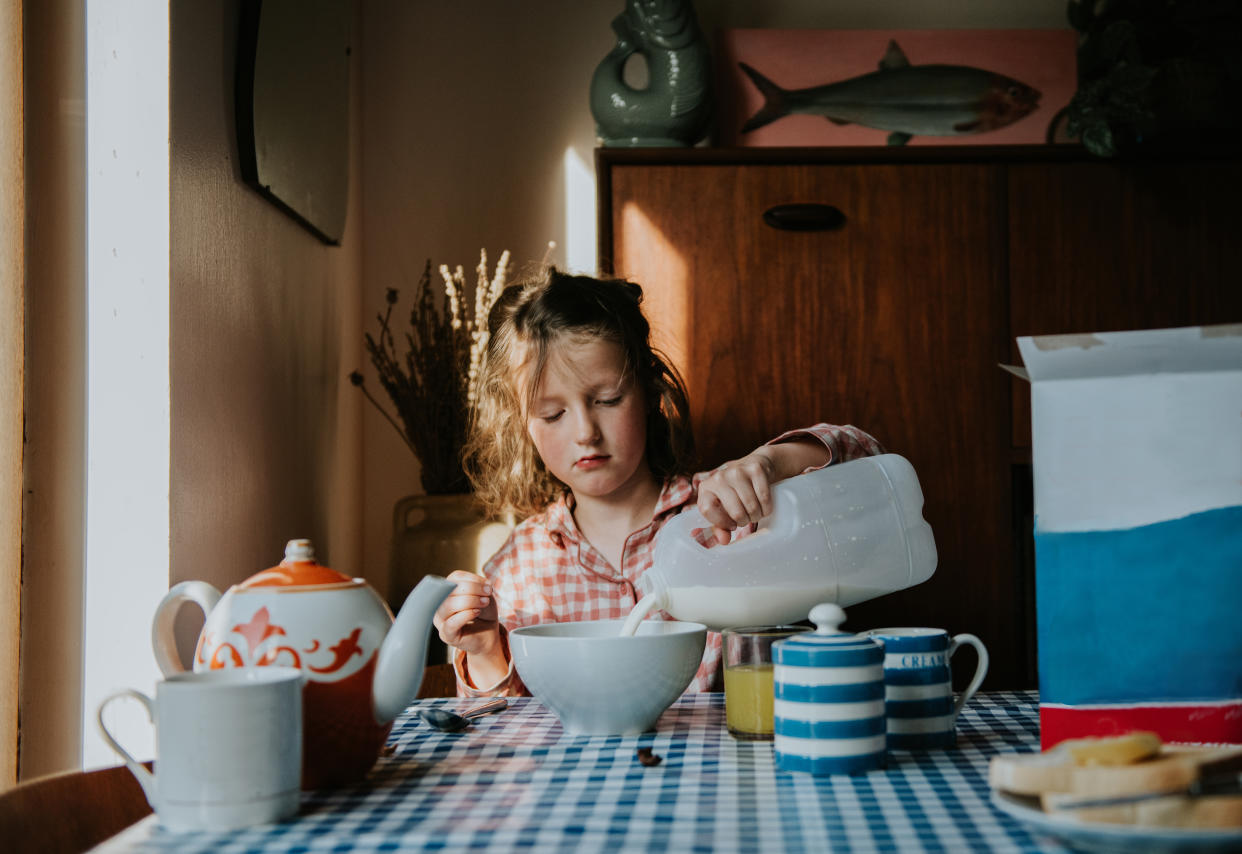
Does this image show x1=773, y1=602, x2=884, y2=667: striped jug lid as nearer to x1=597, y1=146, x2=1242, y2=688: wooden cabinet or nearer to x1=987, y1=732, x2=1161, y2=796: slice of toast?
x1=987, y1=732, x2=1161, y2=796: slice of toast

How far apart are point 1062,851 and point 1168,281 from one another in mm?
1394

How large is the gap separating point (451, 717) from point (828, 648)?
0.34 m

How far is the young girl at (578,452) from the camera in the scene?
1.45 metres

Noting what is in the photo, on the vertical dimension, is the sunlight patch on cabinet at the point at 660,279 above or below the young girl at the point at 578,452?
above

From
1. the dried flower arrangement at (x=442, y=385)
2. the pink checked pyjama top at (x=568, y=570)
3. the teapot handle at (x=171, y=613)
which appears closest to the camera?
the teapot handle at (x=171, y=613)

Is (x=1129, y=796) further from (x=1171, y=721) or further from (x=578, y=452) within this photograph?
(x=578, y=452)

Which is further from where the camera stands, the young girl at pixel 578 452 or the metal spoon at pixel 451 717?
the young girl at pixel 578 452

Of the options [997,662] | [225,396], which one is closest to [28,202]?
[225,396]

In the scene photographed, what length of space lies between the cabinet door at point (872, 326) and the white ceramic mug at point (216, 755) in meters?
1.13

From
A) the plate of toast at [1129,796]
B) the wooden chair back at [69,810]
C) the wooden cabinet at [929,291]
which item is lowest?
the wooden chair back at [69,810]

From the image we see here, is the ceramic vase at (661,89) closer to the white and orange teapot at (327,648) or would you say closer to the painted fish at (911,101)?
the painted fish at (911,101)

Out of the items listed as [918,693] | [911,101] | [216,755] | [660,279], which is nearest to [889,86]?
[911,101]

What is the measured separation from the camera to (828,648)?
74cm

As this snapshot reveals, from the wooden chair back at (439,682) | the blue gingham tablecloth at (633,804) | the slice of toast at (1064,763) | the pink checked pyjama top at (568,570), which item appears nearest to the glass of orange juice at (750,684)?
the blue gingham tablecloth at (633,804)
